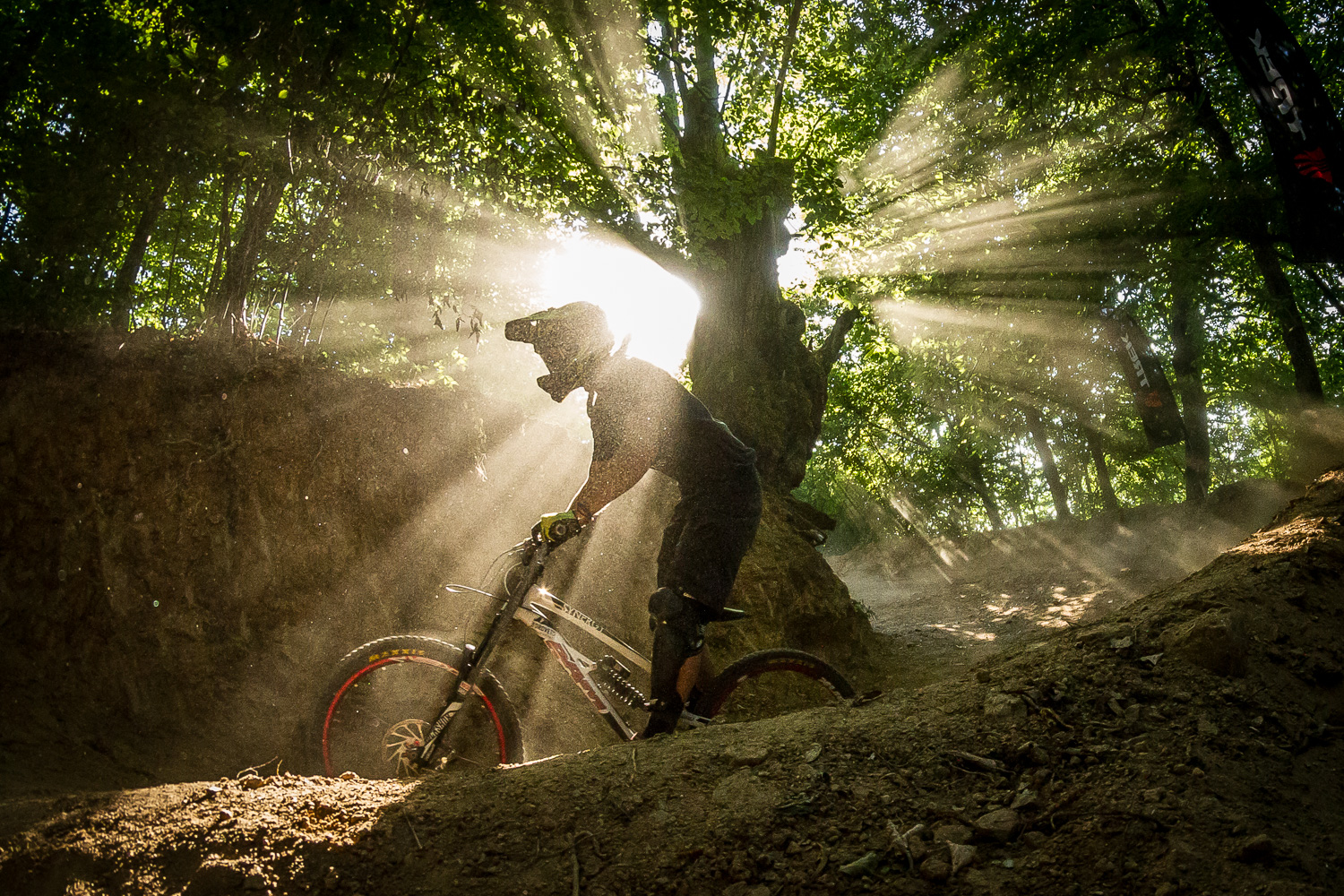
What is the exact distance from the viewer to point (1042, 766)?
2.05 meters

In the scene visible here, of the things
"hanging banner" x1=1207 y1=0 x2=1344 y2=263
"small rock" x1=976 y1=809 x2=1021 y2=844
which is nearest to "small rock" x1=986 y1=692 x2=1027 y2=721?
"small rock" x1=976 y1=809 x2=1021 y2=844

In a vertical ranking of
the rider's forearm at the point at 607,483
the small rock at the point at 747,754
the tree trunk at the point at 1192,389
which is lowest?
the tree trunk at the point at 1192,389

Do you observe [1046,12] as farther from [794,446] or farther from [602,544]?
[602,544]

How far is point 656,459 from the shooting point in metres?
3.50

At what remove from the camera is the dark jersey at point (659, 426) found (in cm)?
338

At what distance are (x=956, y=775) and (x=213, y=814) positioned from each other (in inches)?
107

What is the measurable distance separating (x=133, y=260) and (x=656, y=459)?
4901 mm

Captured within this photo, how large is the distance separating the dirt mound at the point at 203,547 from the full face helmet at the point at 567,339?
137 centimetres

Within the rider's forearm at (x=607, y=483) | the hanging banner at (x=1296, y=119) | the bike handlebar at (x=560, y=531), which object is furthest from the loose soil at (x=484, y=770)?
the hanging banner at (x=1296, y=119)

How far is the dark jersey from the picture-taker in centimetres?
338

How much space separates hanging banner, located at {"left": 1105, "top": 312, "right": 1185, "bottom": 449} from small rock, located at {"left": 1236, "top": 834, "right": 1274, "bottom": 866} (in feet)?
40.2

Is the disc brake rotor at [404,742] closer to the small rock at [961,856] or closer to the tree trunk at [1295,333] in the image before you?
the small rock at [961,856]

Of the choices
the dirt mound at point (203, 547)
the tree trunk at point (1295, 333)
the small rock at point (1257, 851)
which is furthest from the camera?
the tree trunk at point (1295, 333)

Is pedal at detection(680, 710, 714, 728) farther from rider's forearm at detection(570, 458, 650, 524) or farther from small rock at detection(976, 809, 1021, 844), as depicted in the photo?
small rock at detection(976, 809, 1021, 844)
